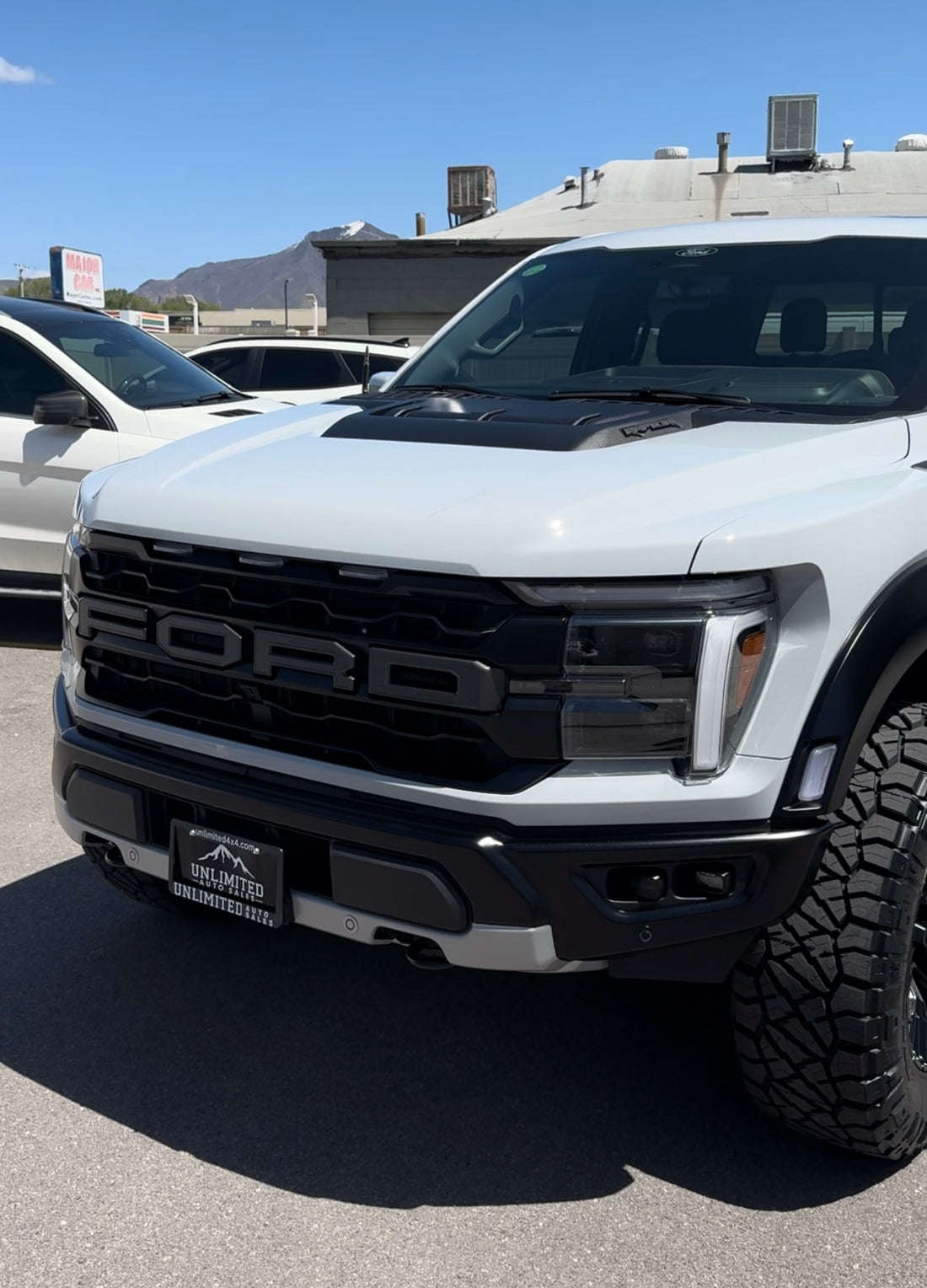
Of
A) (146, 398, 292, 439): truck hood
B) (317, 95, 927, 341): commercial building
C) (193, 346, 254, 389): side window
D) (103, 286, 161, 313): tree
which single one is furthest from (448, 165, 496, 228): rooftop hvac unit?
(103, 286, 161, 313): tree

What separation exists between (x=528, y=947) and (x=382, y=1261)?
0.68 m

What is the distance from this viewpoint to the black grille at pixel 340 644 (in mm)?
2580

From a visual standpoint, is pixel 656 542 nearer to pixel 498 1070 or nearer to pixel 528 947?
pixel 528 947

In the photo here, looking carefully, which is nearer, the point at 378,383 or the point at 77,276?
the point at 378,383

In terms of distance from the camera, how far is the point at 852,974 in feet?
8.88

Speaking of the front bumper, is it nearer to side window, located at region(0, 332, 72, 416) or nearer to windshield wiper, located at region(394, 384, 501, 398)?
windshield wiper, located at region(394, 384, 501, 398)

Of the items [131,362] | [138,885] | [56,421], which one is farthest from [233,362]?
[138,885]

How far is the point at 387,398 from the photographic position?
3.90 m

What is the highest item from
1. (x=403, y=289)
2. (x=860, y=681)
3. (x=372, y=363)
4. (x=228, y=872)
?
(x=403, y=289)

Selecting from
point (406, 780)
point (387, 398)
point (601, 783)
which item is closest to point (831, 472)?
point (601, 783)

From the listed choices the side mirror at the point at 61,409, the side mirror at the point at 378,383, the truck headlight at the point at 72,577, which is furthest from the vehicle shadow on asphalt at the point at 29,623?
the truck headlight at the point at 72,577

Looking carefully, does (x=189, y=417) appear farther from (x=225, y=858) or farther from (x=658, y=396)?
(x=225, y=858)

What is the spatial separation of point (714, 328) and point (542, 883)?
206 cm

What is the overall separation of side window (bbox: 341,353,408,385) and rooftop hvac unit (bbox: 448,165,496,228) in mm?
30255
